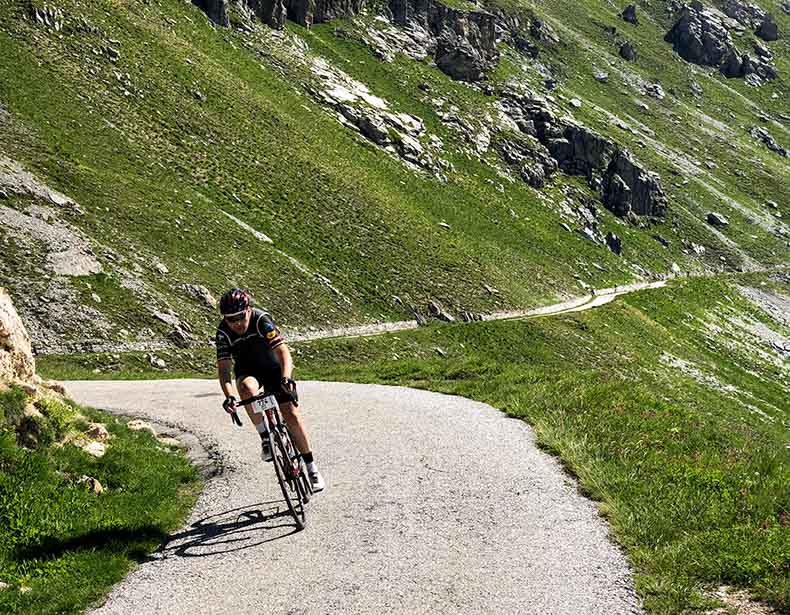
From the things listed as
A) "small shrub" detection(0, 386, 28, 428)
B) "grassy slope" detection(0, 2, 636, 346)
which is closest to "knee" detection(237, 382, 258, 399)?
"small shrub" detection(0, 386, 28, 428)

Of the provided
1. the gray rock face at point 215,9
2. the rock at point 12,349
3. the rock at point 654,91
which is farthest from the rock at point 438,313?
the rock at point 654,91

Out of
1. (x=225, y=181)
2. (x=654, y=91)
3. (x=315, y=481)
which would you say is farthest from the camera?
(x=654, y=91)

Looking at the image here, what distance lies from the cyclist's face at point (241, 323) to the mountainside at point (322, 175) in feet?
95.8

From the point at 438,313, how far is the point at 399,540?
5096 centimetres

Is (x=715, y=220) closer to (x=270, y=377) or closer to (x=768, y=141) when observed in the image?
(x=768, y=141)

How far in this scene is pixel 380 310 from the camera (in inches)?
2200

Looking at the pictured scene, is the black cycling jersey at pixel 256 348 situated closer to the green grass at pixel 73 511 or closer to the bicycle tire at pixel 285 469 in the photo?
the bicycle tire at pixel 285 469

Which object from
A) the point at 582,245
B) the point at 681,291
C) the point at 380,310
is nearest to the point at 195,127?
the point at 380,310

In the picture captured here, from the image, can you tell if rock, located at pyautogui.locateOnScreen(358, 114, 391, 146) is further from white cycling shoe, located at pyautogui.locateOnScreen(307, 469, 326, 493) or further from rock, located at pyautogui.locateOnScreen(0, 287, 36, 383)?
white cycling shoe, located at pyautogui.locateOnScreen(307, 469, 326, 493)

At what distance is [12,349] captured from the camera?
518 inches

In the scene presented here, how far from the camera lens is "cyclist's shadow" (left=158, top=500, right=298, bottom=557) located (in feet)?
30.2

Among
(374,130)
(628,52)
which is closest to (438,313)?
(374,130)

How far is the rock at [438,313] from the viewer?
5941 centimetres

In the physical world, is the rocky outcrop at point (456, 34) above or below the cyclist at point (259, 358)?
above
